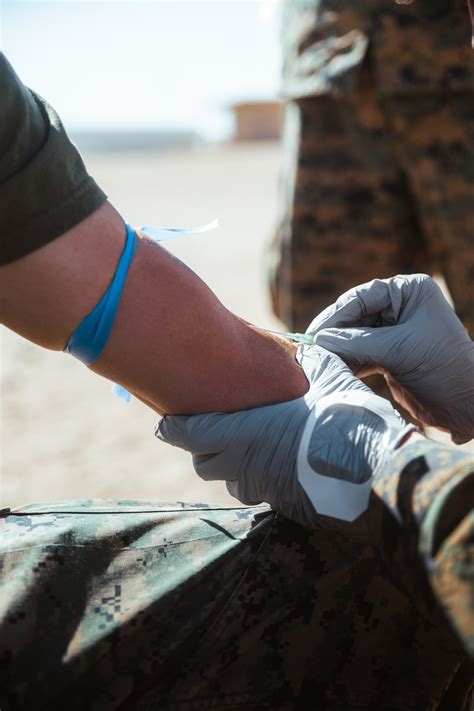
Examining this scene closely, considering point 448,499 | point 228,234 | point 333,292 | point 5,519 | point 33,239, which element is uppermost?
point 33,239

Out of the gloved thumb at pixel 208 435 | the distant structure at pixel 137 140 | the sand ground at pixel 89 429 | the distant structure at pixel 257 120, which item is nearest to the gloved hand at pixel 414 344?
the gloved thumb at pixel 208 435

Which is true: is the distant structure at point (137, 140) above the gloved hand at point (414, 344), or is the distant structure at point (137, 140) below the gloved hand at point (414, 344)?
below

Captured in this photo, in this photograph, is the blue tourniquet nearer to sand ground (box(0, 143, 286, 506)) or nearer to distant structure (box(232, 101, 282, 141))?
sand ground (box(0, 143, 286, 506))

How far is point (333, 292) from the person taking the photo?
2771 millimetres

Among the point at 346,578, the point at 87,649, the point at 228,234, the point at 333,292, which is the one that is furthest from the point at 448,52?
the point at 228,234

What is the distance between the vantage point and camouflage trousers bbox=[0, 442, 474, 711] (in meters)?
0.95

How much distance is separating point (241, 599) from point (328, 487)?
0.21m

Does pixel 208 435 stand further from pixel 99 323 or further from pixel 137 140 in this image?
pixel 137 140

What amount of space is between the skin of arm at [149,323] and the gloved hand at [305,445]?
0.12 feet

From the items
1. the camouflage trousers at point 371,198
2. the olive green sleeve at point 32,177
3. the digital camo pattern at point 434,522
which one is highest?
the olive green sleeve at point 32,177

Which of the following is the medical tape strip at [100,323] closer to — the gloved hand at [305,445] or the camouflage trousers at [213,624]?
the gloved hand at [305,445]

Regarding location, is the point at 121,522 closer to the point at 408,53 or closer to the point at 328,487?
the point at 328,487

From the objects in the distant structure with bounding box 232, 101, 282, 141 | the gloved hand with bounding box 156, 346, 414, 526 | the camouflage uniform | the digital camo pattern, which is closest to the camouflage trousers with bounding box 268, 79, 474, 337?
the camouflage uniform

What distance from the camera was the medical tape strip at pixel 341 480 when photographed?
2.97 feet
